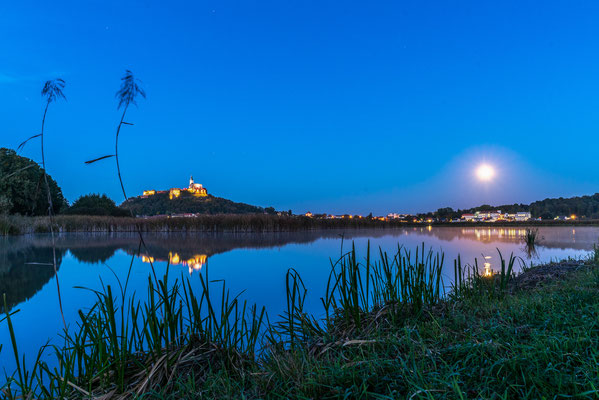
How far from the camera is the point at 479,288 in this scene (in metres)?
3.53

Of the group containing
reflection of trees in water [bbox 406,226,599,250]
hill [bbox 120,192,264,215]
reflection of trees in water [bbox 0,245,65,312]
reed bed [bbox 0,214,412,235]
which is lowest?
reflection of trees in water [bbox 406,226,599,250]

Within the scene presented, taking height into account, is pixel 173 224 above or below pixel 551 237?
above

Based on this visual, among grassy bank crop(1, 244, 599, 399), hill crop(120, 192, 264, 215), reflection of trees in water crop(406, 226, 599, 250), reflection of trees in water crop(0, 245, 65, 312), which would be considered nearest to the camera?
grassy bank crop(1, 244, 599, 399)

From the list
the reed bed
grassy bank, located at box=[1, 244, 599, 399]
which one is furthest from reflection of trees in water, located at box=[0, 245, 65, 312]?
the reed bed

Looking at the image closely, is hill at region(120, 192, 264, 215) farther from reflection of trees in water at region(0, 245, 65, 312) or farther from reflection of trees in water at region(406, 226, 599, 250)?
reflection of trees in water at region(0, 245, 65, 312)

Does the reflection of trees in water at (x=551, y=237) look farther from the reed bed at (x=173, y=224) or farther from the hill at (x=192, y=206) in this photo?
the hill at (x=192, y=206)

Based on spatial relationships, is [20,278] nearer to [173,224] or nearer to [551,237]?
[173,224]

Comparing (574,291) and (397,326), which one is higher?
(574,291)

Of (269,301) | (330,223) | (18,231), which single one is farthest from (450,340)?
(330,223)

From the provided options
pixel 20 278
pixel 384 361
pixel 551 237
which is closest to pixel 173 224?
pixel 20 278

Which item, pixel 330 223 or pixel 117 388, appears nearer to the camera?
pixel 117 388

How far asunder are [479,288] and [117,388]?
3.52 meters

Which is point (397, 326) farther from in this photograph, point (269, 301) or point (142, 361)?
point (269, 301)

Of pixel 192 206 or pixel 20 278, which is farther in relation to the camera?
pixel 192 206
